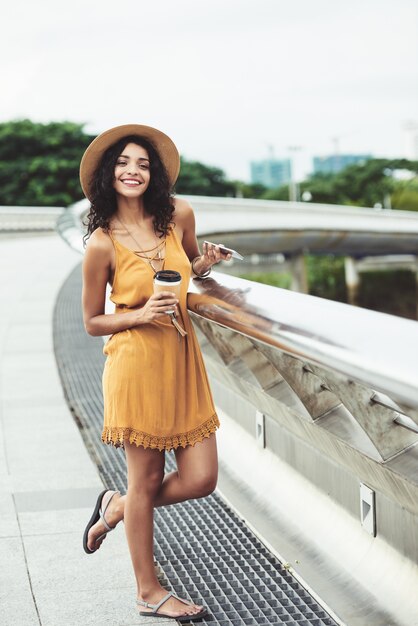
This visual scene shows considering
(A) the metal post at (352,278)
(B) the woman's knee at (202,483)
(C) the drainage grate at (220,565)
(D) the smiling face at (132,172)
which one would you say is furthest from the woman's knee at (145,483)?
(A) the metal post at (352,278)

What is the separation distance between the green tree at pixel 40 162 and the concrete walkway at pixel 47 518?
188ft

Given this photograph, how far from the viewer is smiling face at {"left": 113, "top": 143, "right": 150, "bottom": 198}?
11.6ft

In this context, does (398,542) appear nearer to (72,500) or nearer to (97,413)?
(72,500)

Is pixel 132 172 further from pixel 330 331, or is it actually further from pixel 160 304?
pixel 330 331

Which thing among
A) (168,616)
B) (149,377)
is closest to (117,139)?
(149,377)

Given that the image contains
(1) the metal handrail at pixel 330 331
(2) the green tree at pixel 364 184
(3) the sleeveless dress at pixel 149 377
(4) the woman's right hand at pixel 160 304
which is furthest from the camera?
(2) the green tree at pixel 364 184

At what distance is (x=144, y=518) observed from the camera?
3555 millimetres

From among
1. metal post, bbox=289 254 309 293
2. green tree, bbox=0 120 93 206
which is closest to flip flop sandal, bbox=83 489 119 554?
metal post, bbox=289 254 309 293

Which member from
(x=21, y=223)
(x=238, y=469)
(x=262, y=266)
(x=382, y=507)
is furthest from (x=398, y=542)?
(x=262, y=266)

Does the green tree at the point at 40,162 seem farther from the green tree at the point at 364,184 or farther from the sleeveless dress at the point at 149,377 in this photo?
the sleeveless dress at the point at 149,377

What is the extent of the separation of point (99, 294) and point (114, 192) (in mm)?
352

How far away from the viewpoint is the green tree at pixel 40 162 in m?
65.1

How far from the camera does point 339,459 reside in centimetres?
359

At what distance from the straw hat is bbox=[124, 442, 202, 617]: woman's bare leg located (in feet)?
3.00
